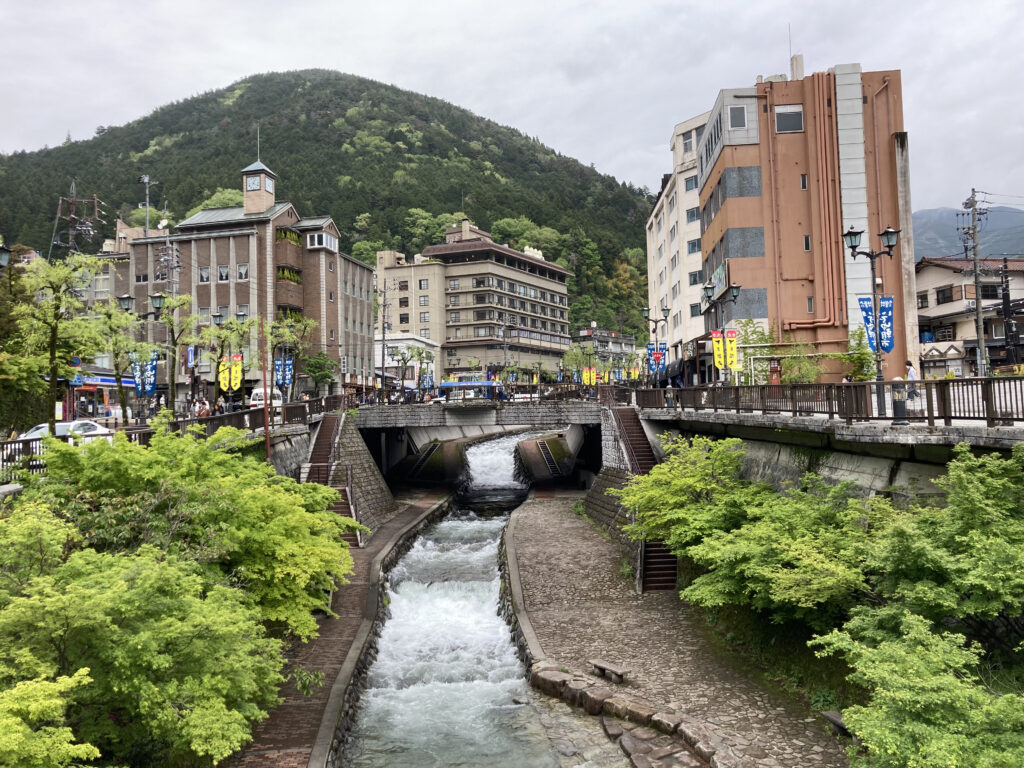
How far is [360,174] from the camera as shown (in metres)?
131

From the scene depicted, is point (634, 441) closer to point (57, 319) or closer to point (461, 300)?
point (57, 319)

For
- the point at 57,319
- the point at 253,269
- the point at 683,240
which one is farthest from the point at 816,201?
the point at 253,269

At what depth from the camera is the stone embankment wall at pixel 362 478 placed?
33812 millimetres

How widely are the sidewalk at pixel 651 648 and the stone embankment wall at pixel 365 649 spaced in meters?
4.82

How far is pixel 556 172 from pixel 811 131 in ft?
455

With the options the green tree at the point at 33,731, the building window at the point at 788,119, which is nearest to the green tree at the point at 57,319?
the green tree at the point at 33,731

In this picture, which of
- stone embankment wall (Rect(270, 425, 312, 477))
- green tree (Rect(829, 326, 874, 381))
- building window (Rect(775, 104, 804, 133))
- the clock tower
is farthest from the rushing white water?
the clock tower

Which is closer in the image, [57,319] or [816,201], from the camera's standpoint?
[57,319]

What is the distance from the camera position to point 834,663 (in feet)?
48.3

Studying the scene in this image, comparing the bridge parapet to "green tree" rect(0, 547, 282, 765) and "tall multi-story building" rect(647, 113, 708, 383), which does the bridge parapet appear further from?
"green tree" rect(0, 547, 282, 765)

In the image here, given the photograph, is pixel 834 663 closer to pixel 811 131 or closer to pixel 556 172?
pixel 811 131

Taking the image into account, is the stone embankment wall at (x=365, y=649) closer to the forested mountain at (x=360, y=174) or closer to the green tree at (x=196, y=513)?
the green tree at (x=196, y=513)

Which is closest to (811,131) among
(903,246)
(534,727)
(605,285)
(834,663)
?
(903,246)

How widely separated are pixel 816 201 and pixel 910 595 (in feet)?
105
